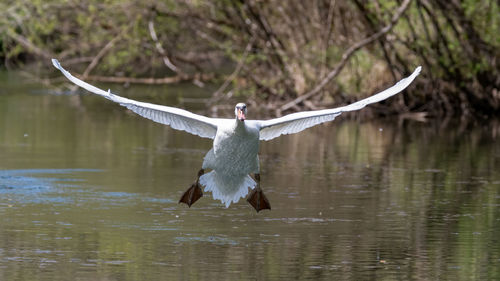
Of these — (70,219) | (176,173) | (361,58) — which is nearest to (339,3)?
(361,58)

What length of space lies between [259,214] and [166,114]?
4.72ft

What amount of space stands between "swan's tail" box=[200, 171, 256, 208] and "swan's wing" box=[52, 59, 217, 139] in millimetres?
498

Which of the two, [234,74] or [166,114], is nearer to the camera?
[166,114]

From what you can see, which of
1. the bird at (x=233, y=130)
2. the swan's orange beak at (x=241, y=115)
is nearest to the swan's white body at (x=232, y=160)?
the bird at (x=233, y=130)

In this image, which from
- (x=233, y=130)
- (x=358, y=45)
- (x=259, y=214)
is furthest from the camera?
(x=358, y=45)

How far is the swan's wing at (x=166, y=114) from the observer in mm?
10422

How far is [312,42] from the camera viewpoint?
2670 cm

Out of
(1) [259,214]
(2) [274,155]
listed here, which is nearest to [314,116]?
(1) [259,214]

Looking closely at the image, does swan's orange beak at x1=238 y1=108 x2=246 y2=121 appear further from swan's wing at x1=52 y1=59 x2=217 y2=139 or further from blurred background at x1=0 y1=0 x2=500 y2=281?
blurred background at x1=0 y1=0 x2=500 y2=281

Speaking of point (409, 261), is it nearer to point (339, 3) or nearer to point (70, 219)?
point (70, 219)

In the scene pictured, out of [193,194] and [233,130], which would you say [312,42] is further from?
[233,130]

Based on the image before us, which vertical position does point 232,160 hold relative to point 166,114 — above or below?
below

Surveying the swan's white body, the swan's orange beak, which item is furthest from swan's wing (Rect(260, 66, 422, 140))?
the swan's orange beak

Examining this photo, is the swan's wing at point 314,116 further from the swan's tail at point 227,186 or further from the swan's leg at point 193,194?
the swan's leg at point 193,194
